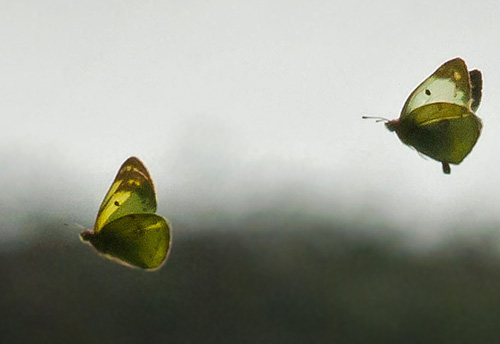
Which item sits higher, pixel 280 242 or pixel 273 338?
pixel 280 242

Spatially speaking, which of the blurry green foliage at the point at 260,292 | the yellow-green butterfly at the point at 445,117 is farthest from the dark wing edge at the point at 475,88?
the blurry green foliage at the point at 260,292

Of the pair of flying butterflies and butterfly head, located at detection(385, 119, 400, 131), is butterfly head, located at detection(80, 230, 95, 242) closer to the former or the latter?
the pair of flying butterflies

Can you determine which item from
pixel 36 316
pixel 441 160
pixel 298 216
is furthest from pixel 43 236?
pixel 441 160

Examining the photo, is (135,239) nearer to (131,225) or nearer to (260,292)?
(131,225)

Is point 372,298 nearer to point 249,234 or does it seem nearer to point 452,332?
point 452,332

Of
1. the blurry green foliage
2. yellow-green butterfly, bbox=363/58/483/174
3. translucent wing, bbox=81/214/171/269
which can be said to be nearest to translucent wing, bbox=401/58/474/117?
yellow-green butterfly, bbox=363/58/483/174

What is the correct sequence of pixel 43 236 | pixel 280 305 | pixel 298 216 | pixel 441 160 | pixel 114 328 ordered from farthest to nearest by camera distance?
pixel 298 216 < pixel 280 305 < pixel 114 328 < pixel 43 236 < pixel 441 160
